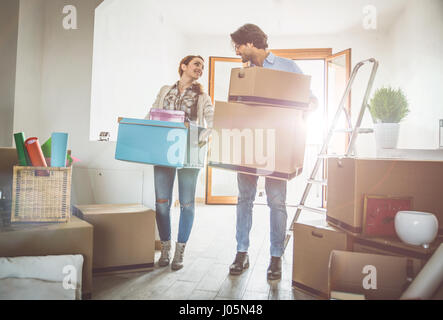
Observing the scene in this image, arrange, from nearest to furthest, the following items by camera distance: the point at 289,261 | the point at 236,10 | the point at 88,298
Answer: the point at 88,298
the point at 289,261
the point at 236,10

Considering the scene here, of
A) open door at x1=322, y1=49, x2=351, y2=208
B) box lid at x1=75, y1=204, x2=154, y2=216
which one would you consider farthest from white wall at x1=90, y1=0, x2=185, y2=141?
open door at x1=322, y1=49, x2=351, y2=208

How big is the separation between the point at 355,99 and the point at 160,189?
344 cm

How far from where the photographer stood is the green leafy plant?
2061 mm

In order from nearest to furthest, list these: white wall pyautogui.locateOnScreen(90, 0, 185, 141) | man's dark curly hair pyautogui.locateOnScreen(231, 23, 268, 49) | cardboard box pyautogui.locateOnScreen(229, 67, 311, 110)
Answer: cardboard box pyautogui.locateOnScreen(229, 67, 311, 110) < man's dark curly hair pyautogui.locateOnScreen(231, 23, 268, 49) < white wall pyautogui.locateOnScreen(90, 0, 185, 141)

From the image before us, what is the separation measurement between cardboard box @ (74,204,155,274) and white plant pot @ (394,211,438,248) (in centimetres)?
124

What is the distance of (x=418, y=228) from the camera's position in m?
1.27

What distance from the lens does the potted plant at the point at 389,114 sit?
206 cm

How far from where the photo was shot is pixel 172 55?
4.34 meters

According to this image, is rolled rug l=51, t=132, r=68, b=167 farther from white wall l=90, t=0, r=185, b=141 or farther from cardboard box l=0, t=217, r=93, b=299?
white wall l=90, t=0, r=185, b=141

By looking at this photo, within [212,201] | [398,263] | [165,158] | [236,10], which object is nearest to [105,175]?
[165,158]

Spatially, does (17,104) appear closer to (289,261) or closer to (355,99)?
(289,261)

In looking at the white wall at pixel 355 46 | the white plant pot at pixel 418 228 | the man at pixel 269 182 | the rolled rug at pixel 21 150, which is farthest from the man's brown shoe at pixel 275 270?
the white wall at pixel 355 46

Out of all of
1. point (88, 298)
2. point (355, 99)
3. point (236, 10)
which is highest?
point (236, 10)

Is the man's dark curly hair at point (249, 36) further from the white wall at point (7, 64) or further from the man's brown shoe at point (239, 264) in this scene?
the white wall at point (7, 64)
